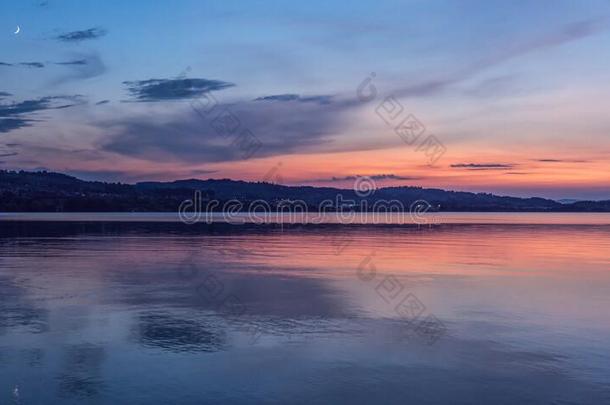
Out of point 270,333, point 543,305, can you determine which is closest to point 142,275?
point 270,333

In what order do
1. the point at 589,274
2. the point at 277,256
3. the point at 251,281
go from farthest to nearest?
the point at 277,256, the point at 589,274, the point at 251,281

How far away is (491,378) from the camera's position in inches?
400

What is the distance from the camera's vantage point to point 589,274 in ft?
77.8

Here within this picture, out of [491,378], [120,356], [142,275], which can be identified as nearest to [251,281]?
[142,275]

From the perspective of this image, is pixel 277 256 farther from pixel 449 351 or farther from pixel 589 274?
pixel 449 351

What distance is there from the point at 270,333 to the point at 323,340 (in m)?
1.18

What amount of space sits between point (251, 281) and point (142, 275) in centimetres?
388

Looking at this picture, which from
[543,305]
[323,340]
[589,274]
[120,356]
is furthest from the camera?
[589,274]

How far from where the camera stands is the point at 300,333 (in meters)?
13.2

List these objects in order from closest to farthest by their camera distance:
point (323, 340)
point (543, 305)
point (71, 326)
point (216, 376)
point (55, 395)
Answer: point (55, 395) → point (216, 376) → point (323, 340) → point (71, 326) → point (543, 305)

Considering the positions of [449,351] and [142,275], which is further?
[142,275]

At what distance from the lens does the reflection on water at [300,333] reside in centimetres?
959

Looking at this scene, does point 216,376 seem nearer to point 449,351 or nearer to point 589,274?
point 449,351

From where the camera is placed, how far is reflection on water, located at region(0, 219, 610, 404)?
9586mm
